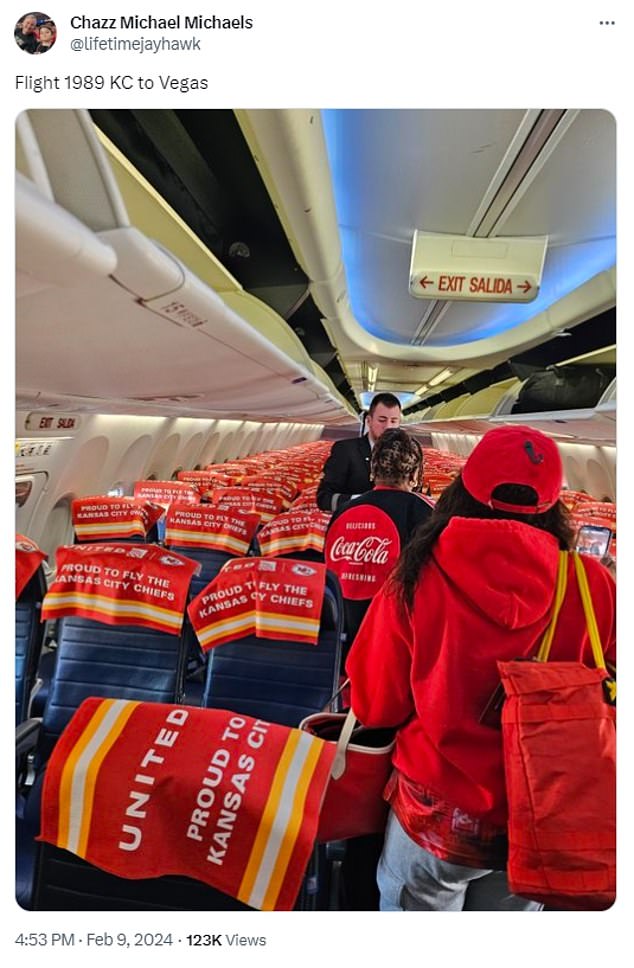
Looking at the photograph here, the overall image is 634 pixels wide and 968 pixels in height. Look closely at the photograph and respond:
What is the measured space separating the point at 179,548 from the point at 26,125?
3.08 meters

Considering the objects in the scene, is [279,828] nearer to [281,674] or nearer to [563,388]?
[281,674]

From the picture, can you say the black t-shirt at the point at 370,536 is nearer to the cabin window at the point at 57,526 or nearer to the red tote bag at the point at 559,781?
the red tote bag at the point at 559,781

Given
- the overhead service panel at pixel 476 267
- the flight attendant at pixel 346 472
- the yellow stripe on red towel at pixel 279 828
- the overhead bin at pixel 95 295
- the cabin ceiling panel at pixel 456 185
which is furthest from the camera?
the flight attendant at pixel 346 472

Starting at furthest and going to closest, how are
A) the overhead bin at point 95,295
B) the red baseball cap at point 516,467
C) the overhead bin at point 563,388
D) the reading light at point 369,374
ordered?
the reading light at point 369,374, the overhead bin at point 563,388, the red baseball cap at point 516,467, the overhead bin at point 95,295

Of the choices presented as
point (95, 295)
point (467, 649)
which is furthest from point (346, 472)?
point (467, 649)
